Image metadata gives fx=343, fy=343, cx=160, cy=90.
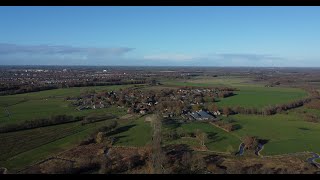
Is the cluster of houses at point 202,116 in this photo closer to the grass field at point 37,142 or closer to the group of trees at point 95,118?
the group of trees at point 95,118

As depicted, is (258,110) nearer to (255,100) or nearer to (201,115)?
(201,115)

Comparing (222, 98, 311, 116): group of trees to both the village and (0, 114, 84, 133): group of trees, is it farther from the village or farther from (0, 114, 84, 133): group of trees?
(0, 114, 84, 133): group of trees

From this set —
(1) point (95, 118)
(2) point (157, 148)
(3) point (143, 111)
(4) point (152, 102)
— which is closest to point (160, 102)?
(4) point (152, 102)

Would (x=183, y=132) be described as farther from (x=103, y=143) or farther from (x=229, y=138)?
(x=103, y=143)

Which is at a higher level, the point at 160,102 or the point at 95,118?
the point at 160,102

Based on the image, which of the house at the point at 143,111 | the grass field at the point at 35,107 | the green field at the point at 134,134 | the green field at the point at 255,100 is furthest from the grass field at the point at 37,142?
the green field at the point at 255,100
